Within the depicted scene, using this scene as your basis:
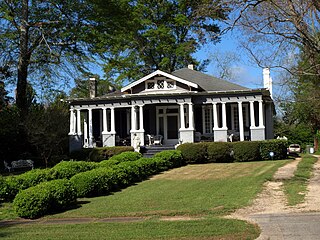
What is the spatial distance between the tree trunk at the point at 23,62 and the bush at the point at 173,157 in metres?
10.4

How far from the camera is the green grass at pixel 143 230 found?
7.16 meters

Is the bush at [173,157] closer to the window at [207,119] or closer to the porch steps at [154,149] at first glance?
the porch steps at [154,149]

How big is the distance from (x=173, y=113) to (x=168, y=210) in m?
19.0

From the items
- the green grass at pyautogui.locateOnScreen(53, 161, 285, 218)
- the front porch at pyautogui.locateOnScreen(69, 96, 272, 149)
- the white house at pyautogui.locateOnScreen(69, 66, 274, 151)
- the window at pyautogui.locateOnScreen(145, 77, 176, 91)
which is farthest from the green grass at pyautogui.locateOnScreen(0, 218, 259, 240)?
the window at pyautogui.locateOnScreen(145, 77, 176, 91)

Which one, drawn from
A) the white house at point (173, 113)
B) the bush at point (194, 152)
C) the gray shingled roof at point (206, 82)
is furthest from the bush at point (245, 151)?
the gray shingled roof at point (206, 82)

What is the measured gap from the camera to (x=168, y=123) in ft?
94.4

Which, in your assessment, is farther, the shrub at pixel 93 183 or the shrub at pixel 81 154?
the shrub at pixel 81 154

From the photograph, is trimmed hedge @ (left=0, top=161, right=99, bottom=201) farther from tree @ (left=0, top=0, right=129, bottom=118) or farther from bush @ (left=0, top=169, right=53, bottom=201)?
tree @ (left=0, top=0, right=129, bottom=118)

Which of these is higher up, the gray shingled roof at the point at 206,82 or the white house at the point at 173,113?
the gray shingled roof at the point at 206,82

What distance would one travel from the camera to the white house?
26.1m

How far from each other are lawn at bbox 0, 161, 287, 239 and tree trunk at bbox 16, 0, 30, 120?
15220 millimetres

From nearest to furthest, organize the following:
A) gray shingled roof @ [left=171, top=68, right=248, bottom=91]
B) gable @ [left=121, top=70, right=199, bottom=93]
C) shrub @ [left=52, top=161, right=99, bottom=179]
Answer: shrub @ [left=52, top=161, right=99, bottom=179] → gable @ [left=121, top=70, right=199, bottom=93] → gray shingled roof @ [left=171, top=68, right=248, bottom=91]

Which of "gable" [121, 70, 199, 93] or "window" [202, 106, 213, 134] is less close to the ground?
"gable" [121, 70, 199, 93]

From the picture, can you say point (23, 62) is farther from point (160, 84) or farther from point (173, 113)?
point (173, 113)
